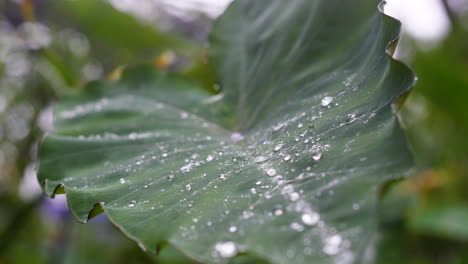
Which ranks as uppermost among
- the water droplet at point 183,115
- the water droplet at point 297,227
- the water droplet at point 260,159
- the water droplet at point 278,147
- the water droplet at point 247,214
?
the water droplet at point 297,227

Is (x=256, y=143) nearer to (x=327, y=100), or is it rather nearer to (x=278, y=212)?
(x=327, y=100)

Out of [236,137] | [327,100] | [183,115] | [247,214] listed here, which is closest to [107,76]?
[183,115]

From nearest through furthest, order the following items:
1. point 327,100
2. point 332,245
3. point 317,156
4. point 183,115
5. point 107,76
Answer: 1. point 332,245
2. point 317,156
3. point 327,100
4. point 183,115
5. point 107,76

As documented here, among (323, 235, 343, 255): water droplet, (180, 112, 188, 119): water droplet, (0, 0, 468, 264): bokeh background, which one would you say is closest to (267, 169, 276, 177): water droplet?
(323, 235, 343, 255): water droplet

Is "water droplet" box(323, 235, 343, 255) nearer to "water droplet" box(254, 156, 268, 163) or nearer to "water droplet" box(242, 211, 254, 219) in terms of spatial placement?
"water droplet" box(242, 211, 254, 219)

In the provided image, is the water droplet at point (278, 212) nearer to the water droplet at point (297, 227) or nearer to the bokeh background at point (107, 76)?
the water droplet at point (297, 227)

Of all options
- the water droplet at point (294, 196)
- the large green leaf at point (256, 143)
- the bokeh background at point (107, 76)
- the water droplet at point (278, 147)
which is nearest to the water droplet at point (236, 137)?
the large green leaf at point (256, 143)

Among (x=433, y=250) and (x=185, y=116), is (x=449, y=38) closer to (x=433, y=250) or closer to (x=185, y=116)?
(x=433, y=250)

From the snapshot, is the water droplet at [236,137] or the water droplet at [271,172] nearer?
the water droplet at [271,172]
